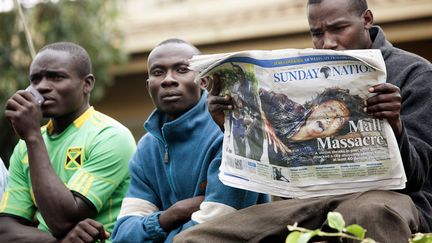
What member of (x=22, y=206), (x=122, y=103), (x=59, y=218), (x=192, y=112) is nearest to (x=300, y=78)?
(x=192, y=112)

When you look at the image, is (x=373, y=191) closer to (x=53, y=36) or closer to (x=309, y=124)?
(x=309, y=124)

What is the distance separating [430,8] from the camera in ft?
28.4

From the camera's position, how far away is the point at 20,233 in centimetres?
436

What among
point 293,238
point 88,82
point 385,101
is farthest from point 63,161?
point 293,238

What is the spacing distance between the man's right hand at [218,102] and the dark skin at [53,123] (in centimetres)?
106

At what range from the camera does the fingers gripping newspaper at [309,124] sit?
312 centimetres

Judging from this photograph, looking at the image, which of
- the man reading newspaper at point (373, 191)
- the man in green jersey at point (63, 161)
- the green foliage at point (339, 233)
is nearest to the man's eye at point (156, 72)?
the man in green jersey at point (63, 161)

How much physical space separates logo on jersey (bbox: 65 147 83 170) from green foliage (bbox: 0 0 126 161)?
15.3 ft

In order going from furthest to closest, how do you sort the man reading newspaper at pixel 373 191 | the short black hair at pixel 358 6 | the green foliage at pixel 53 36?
1. the green foliage at pixel 53 36
2. the short black hair at pixel 358 6
3. the man reading newspaper at pixel 373 191

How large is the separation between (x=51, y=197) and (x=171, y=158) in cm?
62

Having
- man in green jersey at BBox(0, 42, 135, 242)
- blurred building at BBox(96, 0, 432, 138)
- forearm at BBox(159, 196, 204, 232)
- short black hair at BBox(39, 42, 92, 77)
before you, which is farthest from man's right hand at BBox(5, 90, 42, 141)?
blurred building at BBox(96, 0, 432, 138)

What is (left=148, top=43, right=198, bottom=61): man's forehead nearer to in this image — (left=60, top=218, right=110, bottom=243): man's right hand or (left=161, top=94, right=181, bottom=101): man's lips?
(left=161, top=94, right=181, bottom=101): man's lips

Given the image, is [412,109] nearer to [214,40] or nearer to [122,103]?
[214,40]

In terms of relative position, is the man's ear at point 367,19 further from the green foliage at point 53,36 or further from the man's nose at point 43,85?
the green foliage at point 53,36
